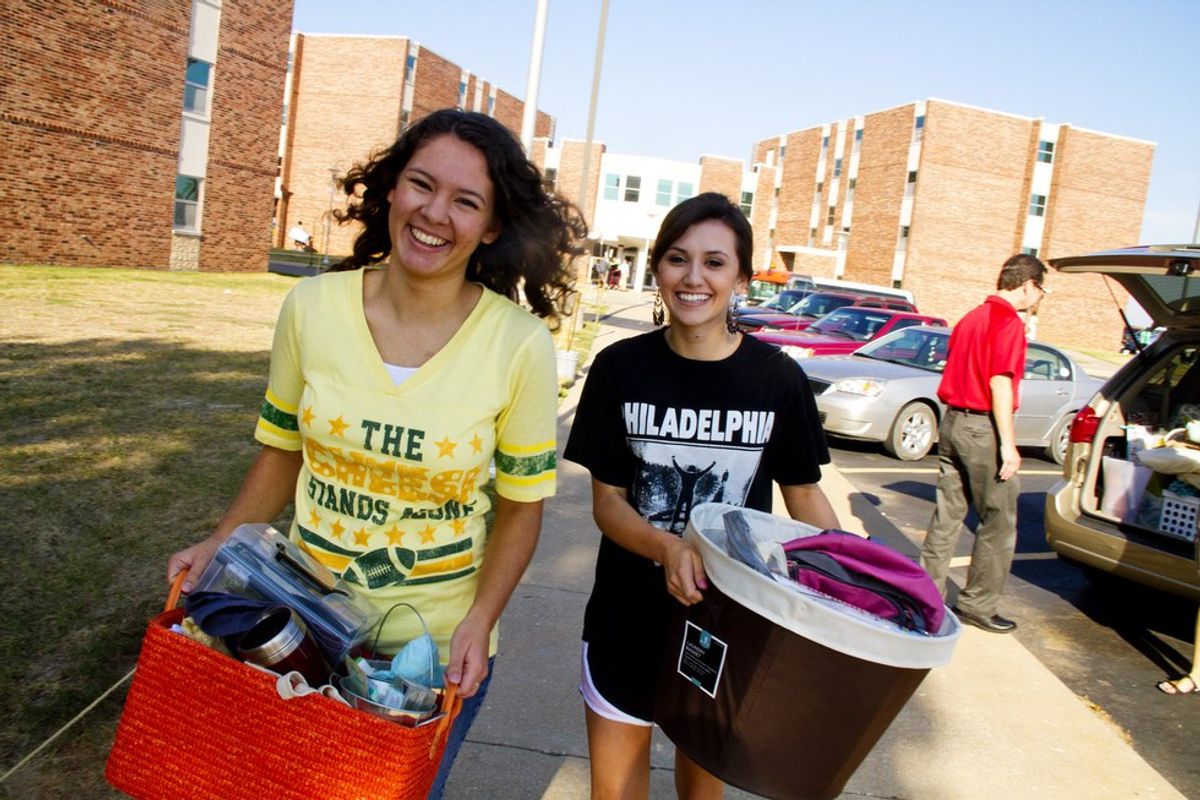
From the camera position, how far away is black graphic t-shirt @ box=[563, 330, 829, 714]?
7.48 ft

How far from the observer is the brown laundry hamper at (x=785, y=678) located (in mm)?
1592

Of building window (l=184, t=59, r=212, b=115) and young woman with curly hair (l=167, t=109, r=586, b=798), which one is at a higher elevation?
building window (l=184, t=59, r=212, b=115)

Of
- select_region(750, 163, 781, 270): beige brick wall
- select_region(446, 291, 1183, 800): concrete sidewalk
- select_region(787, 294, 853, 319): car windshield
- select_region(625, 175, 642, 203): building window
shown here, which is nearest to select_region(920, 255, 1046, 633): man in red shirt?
select_region(446, 291, 1183, 800): concrete sidewalk

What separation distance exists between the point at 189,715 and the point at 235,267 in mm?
30334

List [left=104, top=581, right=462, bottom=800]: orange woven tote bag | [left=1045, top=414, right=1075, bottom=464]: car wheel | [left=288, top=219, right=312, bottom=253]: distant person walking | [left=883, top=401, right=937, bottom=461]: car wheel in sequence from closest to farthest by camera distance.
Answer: [left=104, top=581, right=462, bottom=800]: orange woven tote bag
[left=883, top=401, right=937, bottom=461]: car wheel
[left=1045, top=414, right=1075, bottom=464]: car wheel
[left=288, top=219, right=312, bottom=253]: distant person walking

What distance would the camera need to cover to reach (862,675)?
1.61m

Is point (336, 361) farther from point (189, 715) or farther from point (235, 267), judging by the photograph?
point (235, 267)

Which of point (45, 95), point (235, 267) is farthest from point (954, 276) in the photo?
point (45, 95)

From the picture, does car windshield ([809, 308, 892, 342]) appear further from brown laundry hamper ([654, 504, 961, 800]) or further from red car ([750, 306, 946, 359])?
brown laundry hamper ([654, 504, 961, 800])

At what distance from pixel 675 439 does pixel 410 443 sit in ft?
2.32

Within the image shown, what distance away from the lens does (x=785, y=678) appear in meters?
1.65

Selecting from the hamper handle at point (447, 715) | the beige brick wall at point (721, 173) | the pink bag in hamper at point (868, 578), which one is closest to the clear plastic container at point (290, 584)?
the hamper handle at point (447, 715)

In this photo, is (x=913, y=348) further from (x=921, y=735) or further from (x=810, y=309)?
(x=921, y=735)

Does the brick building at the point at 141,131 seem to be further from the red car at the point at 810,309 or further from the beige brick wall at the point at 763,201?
the beige brick wall at the point at 763,201
